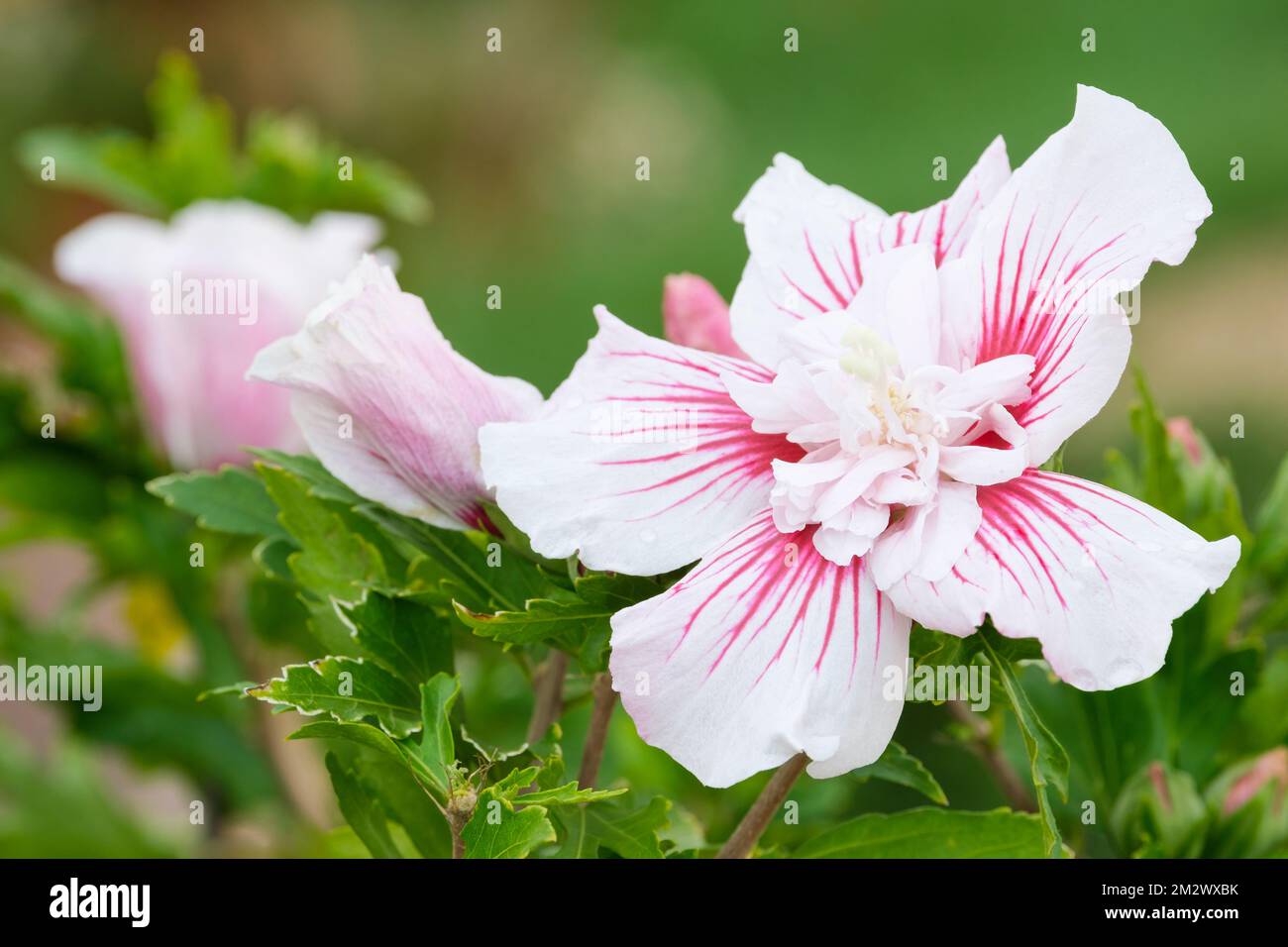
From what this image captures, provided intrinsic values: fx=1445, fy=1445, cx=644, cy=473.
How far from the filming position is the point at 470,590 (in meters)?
0.44

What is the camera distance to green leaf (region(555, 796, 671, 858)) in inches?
16.6

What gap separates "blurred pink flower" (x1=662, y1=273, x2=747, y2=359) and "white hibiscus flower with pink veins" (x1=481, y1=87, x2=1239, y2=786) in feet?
0.15

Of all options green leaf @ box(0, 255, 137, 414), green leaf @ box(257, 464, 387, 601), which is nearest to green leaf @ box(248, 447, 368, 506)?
green leaf @ box(257, 464, 387, 601)

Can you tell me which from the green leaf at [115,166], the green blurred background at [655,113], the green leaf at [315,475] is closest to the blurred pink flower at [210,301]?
the green leaf at [115,166]

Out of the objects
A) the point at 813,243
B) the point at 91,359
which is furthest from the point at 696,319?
the point at 91,359

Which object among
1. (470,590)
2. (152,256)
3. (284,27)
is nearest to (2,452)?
(152,256)

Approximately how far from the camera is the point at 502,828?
39 centimetres

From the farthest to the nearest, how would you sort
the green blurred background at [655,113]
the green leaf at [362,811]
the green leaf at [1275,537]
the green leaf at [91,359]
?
the green blurred background at [655,113]
the green leaf at [91,359]
the green leaf at [1275,537]
the green leaf at [362,811]

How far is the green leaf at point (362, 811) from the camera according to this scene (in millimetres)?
445

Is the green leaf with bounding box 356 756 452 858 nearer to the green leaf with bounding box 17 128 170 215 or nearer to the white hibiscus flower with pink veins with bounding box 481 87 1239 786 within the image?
the white hibiscus flower with pink veins with bounding box 481 87 1239 786

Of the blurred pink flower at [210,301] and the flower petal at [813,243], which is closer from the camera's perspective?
the flower petal at [813,243]

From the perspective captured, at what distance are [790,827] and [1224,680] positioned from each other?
184mm

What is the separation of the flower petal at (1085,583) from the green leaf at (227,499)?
0.23 meters

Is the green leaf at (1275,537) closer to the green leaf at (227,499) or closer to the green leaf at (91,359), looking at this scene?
the green leaf at (227,499)
